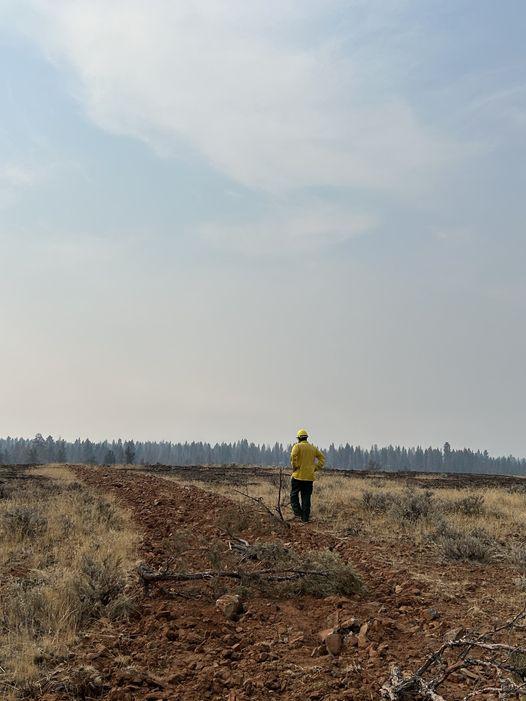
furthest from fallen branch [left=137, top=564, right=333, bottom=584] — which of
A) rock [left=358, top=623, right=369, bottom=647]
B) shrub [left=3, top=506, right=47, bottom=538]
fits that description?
shrub [left=3, top=506, right=47, bottom=538]

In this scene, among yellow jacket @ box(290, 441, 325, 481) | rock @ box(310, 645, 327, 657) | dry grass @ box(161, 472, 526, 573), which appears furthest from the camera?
yellow jacket @ box(290, 441, 325, 481)

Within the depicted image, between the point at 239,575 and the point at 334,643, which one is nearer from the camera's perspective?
the point at 334,643

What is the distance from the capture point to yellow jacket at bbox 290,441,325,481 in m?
11.9

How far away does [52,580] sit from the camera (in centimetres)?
643

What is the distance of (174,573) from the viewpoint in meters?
6.49

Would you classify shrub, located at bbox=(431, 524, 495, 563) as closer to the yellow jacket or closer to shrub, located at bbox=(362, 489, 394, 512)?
the yellow jacket

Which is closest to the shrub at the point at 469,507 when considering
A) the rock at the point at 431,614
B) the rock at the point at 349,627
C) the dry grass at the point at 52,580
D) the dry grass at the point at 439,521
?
the dry grass at the point at 439,521

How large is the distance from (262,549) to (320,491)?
33.0 feet

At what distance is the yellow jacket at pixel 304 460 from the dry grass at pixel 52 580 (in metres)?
3.70

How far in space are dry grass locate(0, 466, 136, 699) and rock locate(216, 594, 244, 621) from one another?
36.0 inches

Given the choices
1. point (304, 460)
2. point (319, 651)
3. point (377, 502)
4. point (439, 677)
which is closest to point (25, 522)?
point (304, 460)

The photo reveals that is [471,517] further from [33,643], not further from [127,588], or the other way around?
[33,643]

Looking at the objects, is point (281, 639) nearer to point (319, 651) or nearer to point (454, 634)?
point (319, 651)

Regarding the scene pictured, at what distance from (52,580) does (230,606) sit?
2.43 m
